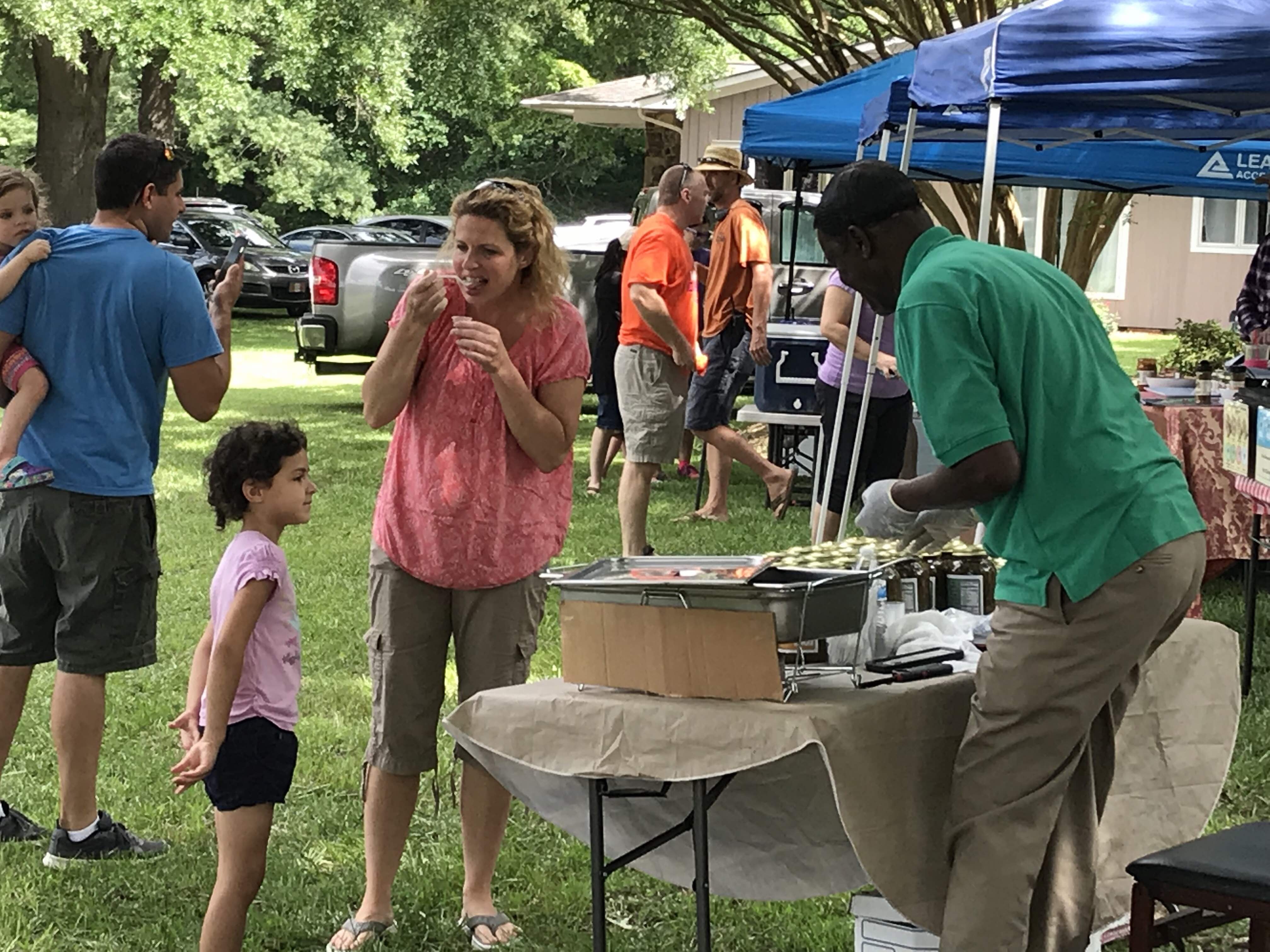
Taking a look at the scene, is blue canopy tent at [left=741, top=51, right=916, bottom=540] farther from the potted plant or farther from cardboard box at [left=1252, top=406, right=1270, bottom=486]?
cardboard box at [left=1252, top=406, right=1270, bottom=486]

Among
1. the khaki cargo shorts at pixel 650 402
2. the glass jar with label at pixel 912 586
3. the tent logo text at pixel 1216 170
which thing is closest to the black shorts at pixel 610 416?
the khaki cargo shorts at pixel 650 402

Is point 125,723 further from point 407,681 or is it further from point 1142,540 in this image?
point 1142,540

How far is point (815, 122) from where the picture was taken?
408 inches

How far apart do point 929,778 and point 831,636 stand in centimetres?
36

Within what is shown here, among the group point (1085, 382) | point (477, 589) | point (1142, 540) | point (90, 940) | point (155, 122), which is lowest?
point (90, 940)

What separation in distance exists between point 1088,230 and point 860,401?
659 centimetres

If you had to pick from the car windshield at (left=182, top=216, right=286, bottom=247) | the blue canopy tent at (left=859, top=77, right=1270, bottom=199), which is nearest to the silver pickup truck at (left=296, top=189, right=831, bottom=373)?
the blue canopy tent at (left=859, top=77, right=1270, bottom=199)

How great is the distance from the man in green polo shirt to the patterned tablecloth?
15.1ft

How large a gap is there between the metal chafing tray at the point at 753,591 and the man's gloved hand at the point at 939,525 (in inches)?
10.4

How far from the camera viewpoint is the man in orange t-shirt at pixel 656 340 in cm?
834

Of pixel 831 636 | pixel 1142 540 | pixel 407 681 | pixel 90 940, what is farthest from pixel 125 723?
pixel 1142 540

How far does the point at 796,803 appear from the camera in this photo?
3.50 metres

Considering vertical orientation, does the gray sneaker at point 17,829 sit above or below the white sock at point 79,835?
below

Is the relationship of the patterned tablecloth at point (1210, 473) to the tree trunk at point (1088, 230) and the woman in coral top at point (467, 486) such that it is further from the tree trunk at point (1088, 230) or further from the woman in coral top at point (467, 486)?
the tree trunk at point (1088, 230)
